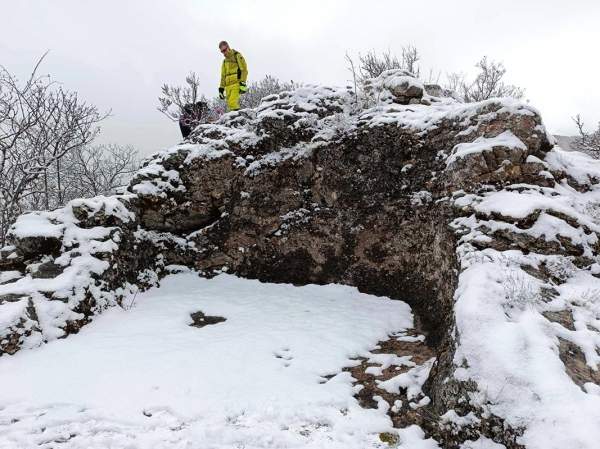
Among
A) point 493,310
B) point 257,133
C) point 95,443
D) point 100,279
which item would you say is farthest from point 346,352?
point 257,133

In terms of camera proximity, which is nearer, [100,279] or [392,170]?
[100,279]

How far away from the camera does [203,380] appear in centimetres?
460

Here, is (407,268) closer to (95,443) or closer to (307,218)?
(307,218)

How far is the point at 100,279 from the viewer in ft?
22.9

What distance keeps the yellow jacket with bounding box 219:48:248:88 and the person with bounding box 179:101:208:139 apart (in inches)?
99.9

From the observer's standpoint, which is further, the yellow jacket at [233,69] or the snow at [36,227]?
the yellow jacket at [233,69]

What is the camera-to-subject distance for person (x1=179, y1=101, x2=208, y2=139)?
1275 centimetres

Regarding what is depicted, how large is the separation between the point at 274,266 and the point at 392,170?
11.1ft

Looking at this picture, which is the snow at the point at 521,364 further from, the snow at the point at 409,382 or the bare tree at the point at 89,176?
the bare tree at the point at 89,176

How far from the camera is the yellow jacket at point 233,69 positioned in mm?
10203

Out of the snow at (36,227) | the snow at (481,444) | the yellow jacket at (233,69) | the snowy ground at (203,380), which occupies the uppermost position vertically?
the yellow jacket at (233,69)

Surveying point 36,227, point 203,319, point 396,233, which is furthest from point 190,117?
point 396,233

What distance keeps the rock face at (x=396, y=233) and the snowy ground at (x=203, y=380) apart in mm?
559

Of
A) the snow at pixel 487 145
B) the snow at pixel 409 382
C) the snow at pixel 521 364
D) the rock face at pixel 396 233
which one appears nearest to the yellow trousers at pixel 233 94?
the rock face at pixel 396 233
